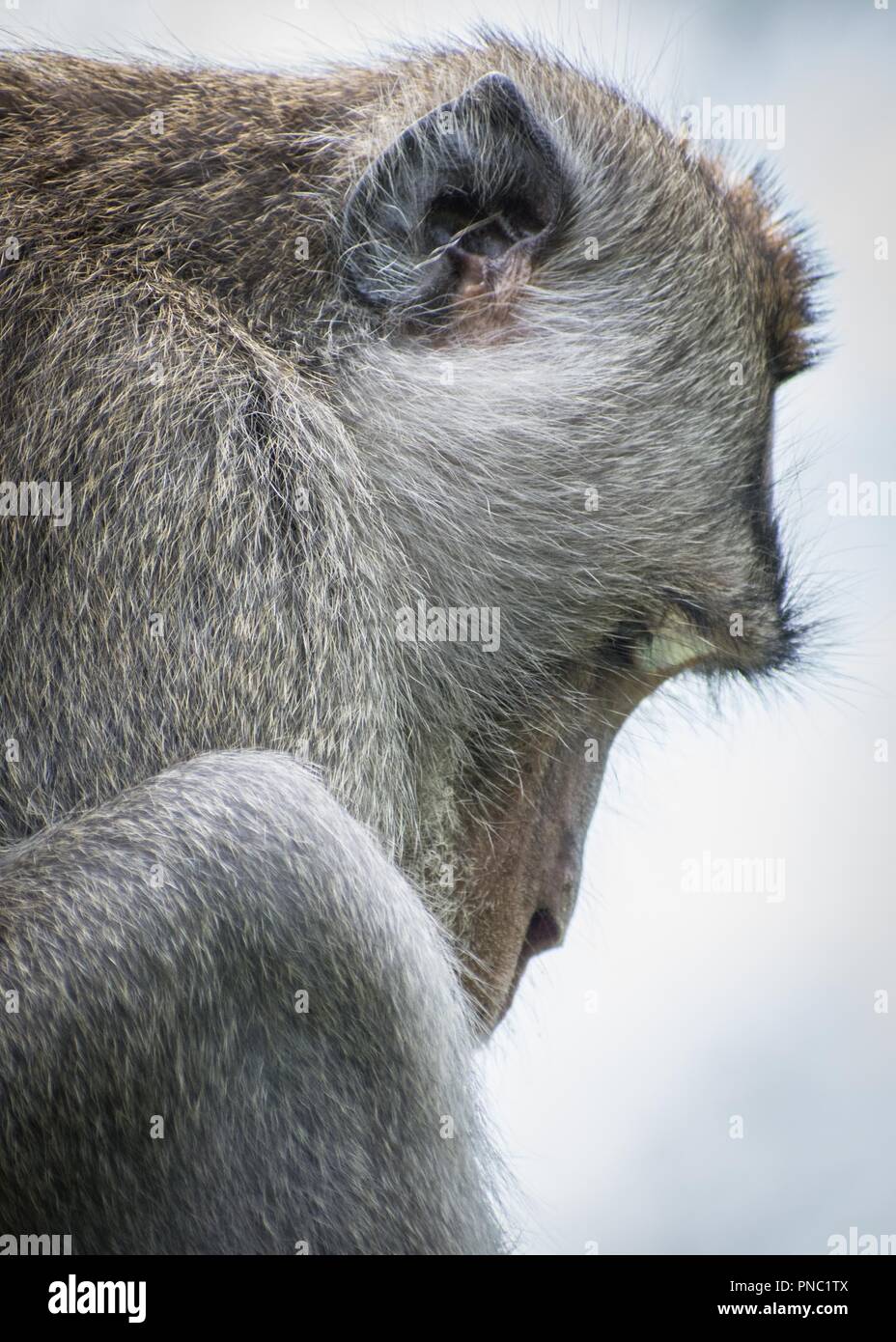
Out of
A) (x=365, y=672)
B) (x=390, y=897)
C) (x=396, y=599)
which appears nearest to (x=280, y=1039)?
(x=390, y=897)

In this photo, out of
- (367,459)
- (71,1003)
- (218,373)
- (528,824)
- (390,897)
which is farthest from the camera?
(528,824)

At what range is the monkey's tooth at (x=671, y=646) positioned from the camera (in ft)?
12.1

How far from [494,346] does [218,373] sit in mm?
684

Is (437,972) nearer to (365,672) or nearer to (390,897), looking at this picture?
(390,897)

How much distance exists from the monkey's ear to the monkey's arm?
45.2 inches

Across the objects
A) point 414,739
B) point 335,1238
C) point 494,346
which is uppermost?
point 494,346

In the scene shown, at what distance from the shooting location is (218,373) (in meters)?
Answer: 3.07

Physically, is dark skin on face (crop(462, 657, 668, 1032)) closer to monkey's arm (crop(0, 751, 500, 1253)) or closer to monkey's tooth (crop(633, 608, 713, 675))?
monkey's tooth (crop(633, 608, 713, 675))

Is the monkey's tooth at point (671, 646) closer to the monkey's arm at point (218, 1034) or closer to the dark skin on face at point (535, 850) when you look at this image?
the dark skin on face at point (535, 850)

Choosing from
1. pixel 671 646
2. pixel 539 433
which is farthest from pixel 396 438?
pixel 671 646

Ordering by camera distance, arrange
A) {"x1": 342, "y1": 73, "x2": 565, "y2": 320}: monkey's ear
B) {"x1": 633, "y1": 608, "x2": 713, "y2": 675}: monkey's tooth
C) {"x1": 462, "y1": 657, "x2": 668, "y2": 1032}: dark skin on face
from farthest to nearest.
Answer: {"x1": 633, "y1": 608, "x2": 713, "y2": 675}: monkey's tooth → {"x1": 462, "y1": 657, "x2": 668, "y2": 1032}: dark skin on face → {"x1": 342, "y1": 73, "x2": 565, "y2": 320}: monkey's ear

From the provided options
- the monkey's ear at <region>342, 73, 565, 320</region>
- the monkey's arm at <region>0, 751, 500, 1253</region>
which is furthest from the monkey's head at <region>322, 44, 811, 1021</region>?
the monkey's arm at <region>0, 751, 500, 1253</region>

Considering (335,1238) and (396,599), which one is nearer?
(335,1238)

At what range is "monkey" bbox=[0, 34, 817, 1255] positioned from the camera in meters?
2.55
